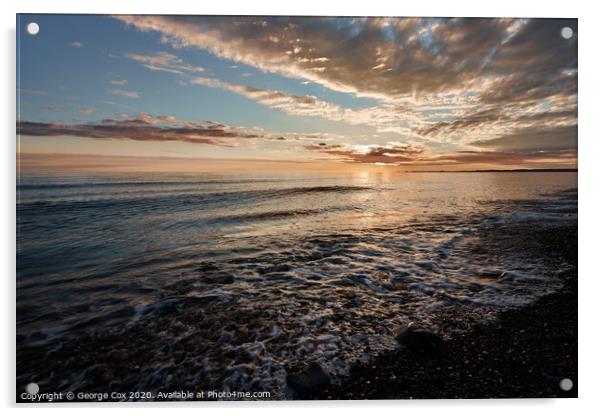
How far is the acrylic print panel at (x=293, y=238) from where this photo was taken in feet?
9.53

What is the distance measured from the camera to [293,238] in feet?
20.9

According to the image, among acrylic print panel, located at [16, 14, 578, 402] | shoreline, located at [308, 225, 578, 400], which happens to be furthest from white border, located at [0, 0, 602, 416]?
shoreline, located at [308, 225, 578, 400]

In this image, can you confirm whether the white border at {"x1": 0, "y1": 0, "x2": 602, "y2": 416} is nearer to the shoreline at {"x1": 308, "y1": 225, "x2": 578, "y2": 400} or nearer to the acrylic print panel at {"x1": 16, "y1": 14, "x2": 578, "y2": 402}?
the acrylic print panel at {"x1": 16, "y1": 14, "x2": 578, "y2": 402}

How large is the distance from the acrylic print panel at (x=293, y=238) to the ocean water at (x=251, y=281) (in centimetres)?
3

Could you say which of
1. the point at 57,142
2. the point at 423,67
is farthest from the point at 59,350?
the point at 423,67

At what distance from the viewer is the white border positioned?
130 inches

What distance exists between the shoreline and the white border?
1.08 feet

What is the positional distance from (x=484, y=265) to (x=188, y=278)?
14.7ft

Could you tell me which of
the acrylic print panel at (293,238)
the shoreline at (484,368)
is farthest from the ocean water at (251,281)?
the shoreline at (484,368)

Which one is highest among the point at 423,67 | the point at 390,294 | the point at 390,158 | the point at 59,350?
the point at 423,67
